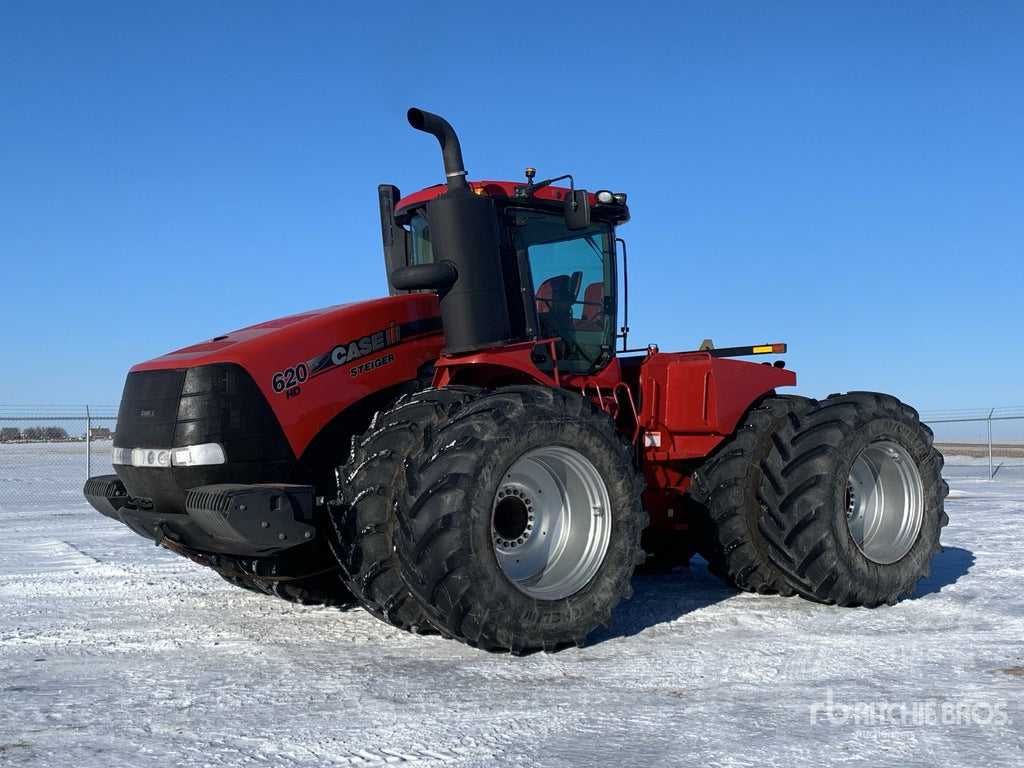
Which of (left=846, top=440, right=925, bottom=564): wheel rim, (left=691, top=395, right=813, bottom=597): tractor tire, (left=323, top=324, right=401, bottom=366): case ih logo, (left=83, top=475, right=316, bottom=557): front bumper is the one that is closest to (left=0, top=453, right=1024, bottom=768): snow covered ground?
(left=691, top=395, right=813, bottom=597): tractor tire

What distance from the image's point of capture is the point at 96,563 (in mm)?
8984

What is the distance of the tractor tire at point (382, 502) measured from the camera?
513cm

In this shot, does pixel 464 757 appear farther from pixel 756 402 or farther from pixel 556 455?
pixel 756 402

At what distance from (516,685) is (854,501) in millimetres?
3594

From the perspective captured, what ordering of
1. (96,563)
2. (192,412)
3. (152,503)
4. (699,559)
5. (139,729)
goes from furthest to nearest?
1. (699,559)
2. (96,563)
3. (152,503)
4. (192,412)
5. (139,729)

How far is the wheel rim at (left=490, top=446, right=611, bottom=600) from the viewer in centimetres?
571

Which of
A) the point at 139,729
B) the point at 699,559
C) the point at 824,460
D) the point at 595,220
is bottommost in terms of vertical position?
the point at 699,559

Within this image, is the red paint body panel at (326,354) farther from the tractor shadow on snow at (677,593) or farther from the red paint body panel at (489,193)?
the tractor shadow on snow at (677,593)

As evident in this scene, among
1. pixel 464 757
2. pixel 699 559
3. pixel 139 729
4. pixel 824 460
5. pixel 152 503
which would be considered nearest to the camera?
pixel 464 757

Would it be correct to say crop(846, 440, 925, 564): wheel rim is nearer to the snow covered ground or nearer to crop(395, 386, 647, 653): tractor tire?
the snow covered ground

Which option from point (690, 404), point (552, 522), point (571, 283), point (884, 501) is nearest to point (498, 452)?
point (552, 522)

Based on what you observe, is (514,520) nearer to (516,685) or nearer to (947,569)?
(516,685)

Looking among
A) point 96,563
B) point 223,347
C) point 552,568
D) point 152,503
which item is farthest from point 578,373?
point 96,563

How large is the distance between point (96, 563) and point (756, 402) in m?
5.77
